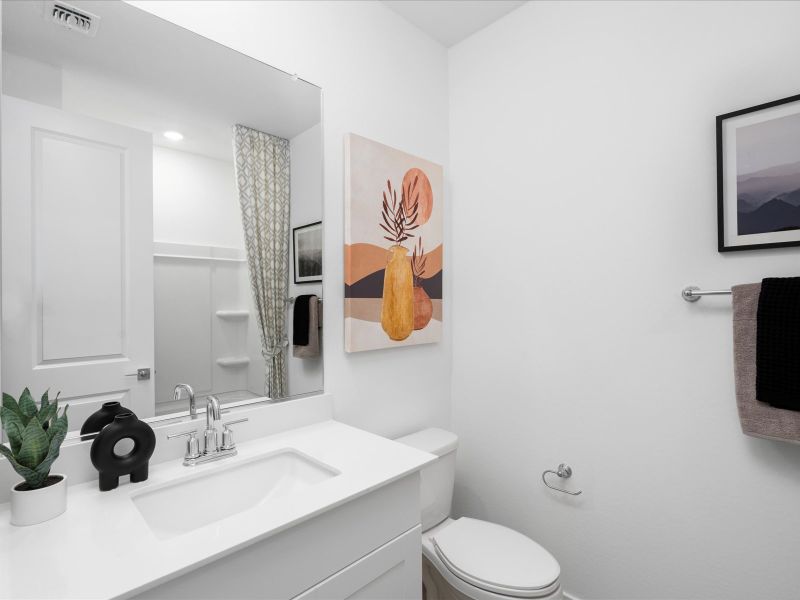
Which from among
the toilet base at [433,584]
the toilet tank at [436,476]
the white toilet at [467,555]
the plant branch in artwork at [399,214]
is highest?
the plant branch in artwork at [399,214]

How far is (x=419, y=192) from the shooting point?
1835 mm

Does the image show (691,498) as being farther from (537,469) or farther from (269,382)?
(269,382)

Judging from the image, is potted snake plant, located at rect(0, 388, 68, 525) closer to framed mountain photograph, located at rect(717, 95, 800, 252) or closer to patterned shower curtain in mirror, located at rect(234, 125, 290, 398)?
patterned shower curtain in mirror, located at rect(234, 125, 290, 398)

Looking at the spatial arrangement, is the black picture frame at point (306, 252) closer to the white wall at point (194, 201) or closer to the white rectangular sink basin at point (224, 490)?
the white wall at point (194, 201)

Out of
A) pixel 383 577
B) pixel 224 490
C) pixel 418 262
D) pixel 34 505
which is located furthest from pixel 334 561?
pixel 418 262

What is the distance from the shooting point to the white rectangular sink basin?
0.98 m

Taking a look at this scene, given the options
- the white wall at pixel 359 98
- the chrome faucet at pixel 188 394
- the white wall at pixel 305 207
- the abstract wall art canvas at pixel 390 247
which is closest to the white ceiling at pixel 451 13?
the white wall at pixel 359 98

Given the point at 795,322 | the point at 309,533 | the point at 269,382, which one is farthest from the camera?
the point at 269,382

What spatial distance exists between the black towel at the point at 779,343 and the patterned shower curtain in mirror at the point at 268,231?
144cm

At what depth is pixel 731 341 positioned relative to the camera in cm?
127

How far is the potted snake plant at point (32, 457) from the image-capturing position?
81 cm

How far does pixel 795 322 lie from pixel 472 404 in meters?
1.21

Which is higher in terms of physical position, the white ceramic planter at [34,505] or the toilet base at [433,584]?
the white ceramic planter at [34,505]

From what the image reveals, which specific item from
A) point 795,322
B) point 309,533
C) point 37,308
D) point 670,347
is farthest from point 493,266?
point 37,308
